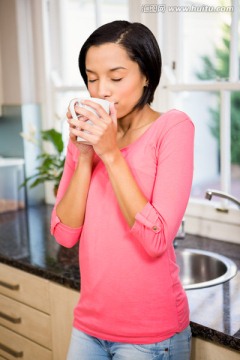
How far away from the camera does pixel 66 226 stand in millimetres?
1155

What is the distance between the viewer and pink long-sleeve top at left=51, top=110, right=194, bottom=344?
999 millimetres

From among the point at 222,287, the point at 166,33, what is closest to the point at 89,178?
the point at 222,287

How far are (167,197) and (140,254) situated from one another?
0.15 meters

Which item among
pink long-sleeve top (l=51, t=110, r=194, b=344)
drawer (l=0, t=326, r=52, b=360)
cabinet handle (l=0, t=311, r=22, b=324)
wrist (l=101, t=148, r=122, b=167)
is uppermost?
wrist (l=101, t=148, r=122, b=167)

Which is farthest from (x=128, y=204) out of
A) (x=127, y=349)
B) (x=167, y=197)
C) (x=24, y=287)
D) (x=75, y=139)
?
(x=24, y=287)

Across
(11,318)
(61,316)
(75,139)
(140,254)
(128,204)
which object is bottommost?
(11,318)

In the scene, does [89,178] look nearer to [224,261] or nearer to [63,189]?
[63,189]

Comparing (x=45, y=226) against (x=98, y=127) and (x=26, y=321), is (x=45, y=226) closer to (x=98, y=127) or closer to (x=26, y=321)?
(x=26, y=321)

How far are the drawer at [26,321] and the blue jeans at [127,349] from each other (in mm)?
640

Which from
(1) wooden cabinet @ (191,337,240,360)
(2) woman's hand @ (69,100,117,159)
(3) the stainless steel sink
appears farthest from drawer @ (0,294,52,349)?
(2) woman's hand @ (69,100,117,159)

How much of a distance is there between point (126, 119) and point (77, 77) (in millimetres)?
1609

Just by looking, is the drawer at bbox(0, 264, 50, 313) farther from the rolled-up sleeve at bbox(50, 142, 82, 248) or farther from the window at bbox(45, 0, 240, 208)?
the window at bbox(45, 0, 240, 208)

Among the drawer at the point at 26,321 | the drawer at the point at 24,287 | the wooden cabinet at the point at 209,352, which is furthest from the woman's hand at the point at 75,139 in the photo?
the drawer at the point at 26,321

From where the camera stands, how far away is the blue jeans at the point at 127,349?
1.05 metres
